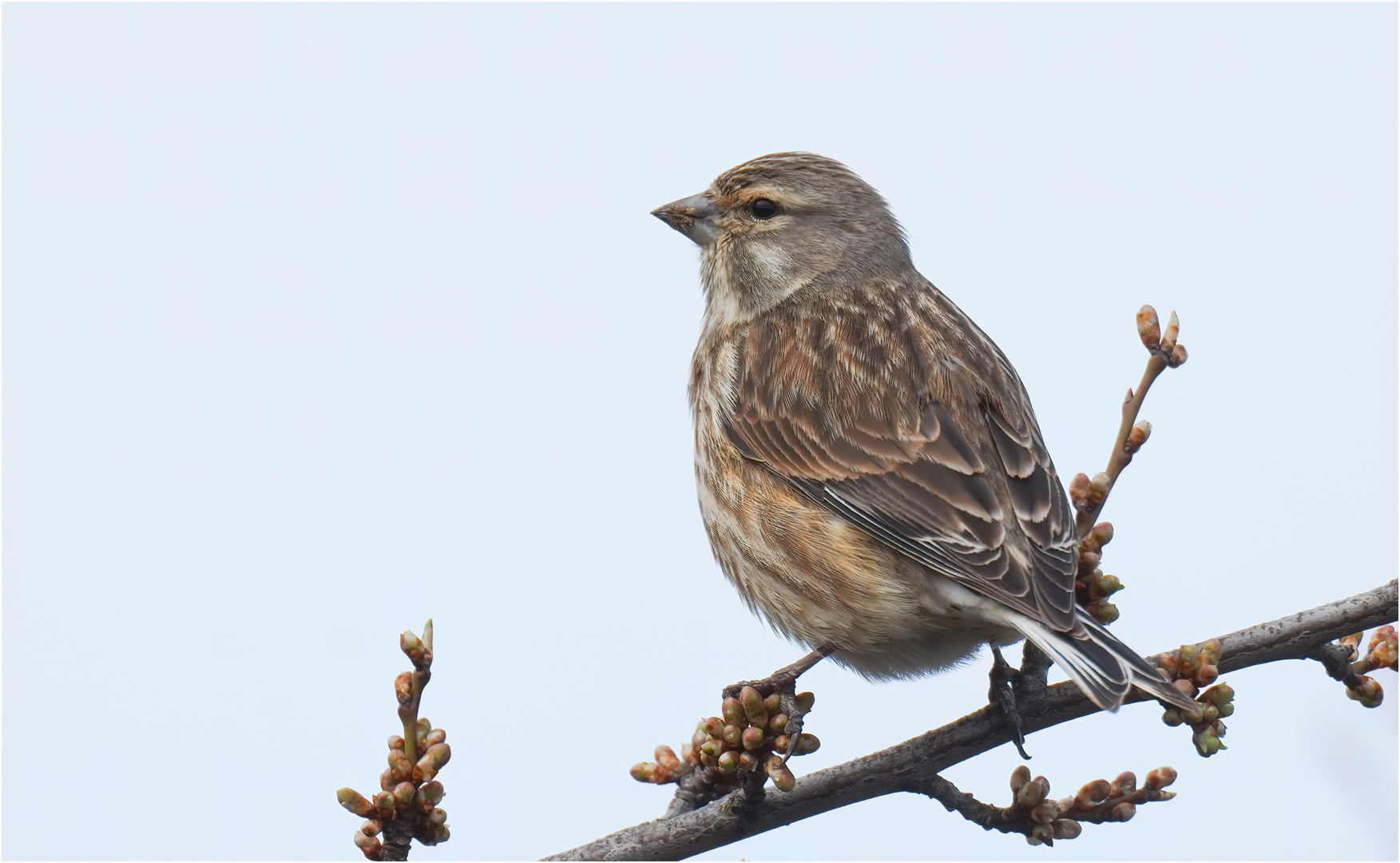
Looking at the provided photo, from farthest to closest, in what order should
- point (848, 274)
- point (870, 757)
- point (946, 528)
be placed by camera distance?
point (848, 274) → point (946, 528) → point (870, 757)

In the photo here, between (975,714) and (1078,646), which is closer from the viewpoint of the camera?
(1078,646)

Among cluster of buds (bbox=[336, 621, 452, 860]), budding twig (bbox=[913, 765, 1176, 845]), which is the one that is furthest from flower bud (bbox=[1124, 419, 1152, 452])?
cluster of buds (bbox=[336, 621, 452, 860])

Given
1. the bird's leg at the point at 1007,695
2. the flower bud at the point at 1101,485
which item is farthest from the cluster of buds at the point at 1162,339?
the bird's leg at the point at 1007,695

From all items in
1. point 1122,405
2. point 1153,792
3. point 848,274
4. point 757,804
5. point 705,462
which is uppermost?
point 848,274

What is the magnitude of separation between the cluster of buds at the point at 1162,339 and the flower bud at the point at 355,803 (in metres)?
2.74

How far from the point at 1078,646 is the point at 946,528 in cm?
65

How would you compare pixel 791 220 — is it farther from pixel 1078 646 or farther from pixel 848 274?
pixel 1078 646

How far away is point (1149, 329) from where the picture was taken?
13.8 feet

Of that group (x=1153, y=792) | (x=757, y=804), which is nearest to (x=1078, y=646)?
(x=1153, y=792)

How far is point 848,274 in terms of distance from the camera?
5418mm

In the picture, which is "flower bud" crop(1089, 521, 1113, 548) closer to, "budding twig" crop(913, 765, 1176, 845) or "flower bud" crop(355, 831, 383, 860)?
"budding twig" crop(913, 765, 1176, 845)

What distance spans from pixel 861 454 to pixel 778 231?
54.2 inches

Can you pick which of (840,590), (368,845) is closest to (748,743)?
(840,590)

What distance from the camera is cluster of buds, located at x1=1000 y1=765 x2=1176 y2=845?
3.78m
